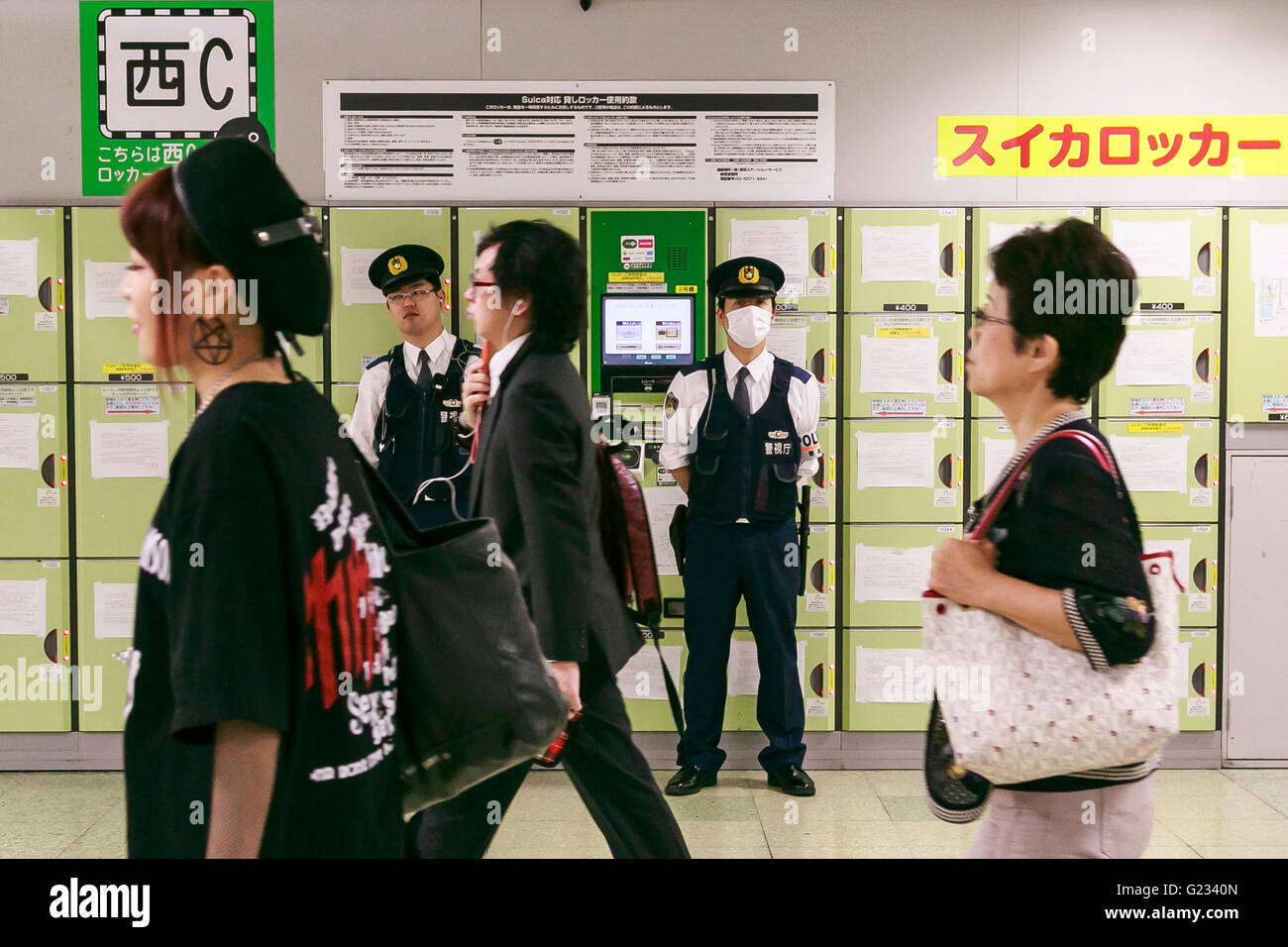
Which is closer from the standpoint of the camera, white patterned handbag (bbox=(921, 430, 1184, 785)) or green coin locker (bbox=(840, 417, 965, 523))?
white patterned handbag (bbox=(921, 430, 1184, 785))

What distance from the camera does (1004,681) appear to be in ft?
4.50

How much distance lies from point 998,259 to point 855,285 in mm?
2730

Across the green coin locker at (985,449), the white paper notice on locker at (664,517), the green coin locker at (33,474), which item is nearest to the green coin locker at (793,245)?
the green coin locker at (985,449)

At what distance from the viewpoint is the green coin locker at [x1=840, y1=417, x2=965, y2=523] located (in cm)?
423

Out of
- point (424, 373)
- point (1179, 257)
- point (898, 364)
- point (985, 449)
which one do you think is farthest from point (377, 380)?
point (1179, 257)

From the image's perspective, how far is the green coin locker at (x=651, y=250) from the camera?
421 centimetres

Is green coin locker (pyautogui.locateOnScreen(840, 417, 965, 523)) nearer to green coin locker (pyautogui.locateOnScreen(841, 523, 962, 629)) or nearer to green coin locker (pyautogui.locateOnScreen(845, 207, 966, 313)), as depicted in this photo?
green coin locker (pyautogui.locateOnScreen(841, 523, 962, 629))

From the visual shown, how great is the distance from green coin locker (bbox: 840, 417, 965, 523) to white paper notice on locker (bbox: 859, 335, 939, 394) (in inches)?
5.6

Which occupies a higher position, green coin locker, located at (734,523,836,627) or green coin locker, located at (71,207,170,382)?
green coin locker, located at (71,207,170,382)

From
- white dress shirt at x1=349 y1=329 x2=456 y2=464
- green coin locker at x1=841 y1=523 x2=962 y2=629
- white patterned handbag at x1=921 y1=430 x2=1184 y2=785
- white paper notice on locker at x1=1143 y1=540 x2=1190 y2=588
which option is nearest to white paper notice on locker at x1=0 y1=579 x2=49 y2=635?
white dress shirt at x1=349 y1=329 x2=456 y2=464

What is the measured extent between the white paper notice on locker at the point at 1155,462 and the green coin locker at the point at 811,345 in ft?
3.71

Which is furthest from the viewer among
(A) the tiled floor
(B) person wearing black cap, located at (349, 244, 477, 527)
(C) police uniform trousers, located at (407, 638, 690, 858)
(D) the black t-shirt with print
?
(B) person wearing black cap, located at (349, 244, 477, 527)

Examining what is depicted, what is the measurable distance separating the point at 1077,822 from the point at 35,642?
A: 4059 mm

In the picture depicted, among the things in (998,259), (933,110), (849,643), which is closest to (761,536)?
(849,643)
